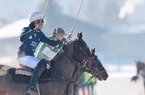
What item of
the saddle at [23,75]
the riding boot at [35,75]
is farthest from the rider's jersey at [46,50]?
the riding boot at [35,75]

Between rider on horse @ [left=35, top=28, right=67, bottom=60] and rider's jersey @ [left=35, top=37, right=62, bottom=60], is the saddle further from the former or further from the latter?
rider on horse @ [left=35, top=28, right=67, bottom=60]

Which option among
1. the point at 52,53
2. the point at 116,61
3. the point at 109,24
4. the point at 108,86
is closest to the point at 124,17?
the point at 109,24

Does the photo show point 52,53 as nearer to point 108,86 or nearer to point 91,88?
point 91,88

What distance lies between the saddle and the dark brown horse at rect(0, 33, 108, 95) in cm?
6

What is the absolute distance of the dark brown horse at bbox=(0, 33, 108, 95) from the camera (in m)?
14.0

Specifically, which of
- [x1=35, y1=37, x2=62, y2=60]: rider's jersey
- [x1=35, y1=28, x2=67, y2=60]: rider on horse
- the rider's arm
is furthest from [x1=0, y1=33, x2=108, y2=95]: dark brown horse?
[x1=35, y1=28, x2=67, y2=60]: rider on horse

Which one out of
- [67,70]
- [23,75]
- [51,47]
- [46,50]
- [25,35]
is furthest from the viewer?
[46,50]

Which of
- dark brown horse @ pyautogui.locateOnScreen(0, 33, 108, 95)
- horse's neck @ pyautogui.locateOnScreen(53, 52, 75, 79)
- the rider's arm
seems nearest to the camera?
dark brown horse @ pyautogui.locateOnScreen(0, 33, 108, 95)

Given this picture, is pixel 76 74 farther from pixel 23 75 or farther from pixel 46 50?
pixel 46 50

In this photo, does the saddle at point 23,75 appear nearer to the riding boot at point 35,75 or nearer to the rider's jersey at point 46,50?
the riding boot at point 35,75

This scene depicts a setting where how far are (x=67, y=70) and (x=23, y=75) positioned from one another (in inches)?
36.8

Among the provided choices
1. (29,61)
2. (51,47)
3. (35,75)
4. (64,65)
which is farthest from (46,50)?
(35,75)

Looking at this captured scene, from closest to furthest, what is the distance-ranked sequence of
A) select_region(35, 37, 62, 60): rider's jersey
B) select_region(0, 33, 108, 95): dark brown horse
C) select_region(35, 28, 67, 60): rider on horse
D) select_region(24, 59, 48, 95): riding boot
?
select_region(24, 59, 48, 95): riding boot < select_region(0, 33, 108, 95): dark brown horse < select_region(35, 37, 62, 60): rider's jersey < select_region(35, 28, 67, 60): rider on horse

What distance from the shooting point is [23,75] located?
14039mm
